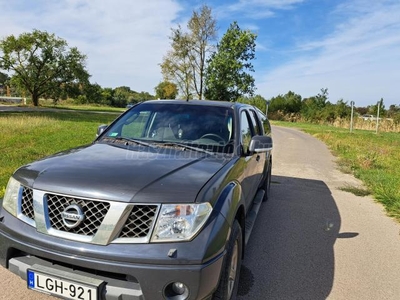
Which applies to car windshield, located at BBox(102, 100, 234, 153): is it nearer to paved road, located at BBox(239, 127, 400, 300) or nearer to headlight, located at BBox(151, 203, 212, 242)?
headlight, located at BBox(151, 203, 212, 242)

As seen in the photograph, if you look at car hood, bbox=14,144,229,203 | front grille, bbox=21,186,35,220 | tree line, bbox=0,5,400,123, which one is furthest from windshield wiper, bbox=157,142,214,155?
tree line, bbox=0,5,400,123

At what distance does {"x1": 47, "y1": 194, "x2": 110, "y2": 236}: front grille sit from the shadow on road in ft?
5.03

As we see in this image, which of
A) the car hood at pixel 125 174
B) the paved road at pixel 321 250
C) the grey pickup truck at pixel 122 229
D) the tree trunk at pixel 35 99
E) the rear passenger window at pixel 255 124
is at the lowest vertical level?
the paved road at pixel 321 250

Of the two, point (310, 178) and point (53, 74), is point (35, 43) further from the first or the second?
point (310, 178)

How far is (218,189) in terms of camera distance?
7.49 feet

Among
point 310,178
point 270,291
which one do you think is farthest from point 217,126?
point 310,178

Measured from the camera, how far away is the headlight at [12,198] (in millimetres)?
2318

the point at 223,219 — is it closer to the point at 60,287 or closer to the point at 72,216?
the point at 72,216

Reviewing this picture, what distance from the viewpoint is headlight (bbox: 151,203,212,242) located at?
1943 millimetres

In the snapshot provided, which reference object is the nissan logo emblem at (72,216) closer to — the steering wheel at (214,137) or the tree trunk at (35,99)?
the steering wheel at (214,137)

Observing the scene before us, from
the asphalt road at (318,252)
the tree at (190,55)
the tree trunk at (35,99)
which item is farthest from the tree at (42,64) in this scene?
the asphalt road at (318,252)

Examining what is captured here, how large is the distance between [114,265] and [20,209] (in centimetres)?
91

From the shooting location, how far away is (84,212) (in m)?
2.02

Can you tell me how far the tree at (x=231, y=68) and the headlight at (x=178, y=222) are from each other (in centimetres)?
3239
